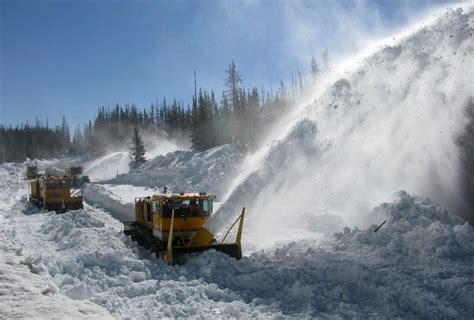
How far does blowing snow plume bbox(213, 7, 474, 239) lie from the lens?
1708cm

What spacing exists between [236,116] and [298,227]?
5536 centimetres

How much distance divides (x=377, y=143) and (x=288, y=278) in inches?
394

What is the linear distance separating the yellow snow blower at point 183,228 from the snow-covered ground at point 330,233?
0.62 metres

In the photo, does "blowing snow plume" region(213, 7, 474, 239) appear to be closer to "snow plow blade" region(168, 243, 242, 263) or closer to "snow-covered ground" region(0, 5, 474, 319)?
"snow-covered ground" region(0, 5, 474, 319)

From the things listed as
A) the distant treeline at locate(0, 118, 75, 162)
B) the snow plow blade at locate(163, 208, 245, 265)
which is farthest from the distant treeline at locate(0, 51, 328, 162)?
the snow plow blade at locate(163, 208, 245, 265)

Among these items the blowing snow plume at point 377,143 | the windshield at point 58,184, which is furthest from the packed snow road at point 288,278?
the windshield at point 58,184

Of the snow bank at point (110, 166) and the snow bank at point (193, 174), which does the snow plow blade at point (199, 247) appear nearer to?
the snow bank at point (193, 174)

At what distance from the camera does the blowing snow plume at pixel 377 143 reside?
17.1 m

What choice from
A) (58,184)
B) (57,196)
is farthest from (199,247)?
(58,184)

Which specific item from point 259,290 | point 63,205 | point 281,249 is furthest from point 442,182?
point 63,205

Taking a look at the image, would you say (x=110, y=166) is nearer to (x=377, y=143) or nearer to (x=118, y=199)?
(x=118, y=199)

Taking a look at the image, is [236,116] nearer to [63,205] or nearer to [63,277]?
[63,205]

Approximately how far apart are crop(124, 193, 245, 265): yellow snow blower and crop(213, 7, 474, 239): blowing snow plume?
13.2 ft

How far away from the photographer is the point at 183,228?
14.7 m
